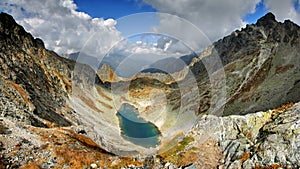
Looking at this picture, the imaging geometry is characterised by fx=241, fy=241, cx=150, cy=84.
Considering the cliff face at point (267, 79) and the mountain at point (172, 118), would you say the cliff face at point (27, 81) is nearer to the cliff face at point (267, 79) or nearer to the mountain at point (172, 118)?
the mountain at point (172, 118)

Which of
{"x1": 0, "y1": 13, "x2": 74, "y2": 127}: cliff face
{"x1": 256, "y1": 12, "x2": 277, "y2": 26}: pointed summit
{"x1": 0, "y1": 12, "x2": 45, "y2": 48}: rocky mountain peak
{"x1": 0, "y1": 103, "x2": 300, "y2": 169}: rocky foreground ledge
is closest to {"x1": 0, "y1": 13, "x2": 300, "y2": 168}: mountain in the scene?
{"x1": 0, "y1": 103, "x2": 300, "y2": 169}: rocky foreground ledge

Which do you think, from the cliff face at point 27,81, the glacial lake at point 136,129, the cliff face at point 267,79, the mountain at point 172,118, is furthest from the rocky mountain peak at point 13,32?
the cliff face at point 267,79

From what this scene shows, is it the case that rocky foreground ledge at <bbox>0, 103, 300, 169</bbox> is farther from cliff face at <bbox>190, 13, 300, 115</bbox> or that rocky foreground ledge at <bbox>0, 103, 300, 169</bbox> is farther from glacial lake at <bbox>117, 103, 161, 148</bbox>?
glacial lake at <bbox>117, 103, 161, 148</bbox>

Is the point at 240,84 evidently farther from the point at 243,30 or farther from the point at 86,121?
the point at 243,30

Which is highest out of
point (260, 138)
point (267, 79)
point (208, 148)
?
point (267, 79)

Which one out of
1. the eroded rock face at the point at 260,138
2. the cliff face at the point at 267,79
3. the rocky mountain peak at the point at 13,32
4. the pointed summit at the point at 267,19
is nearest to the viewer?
the eroded rock face at the point at 260,138

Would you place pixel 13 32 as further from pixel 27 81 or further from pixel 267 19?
pixel 267 19

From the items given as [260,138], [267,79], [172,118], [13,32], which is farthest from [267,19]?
[13,32]

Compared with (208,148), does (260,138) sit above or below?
below

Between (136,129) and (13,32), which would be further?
(136,129)
